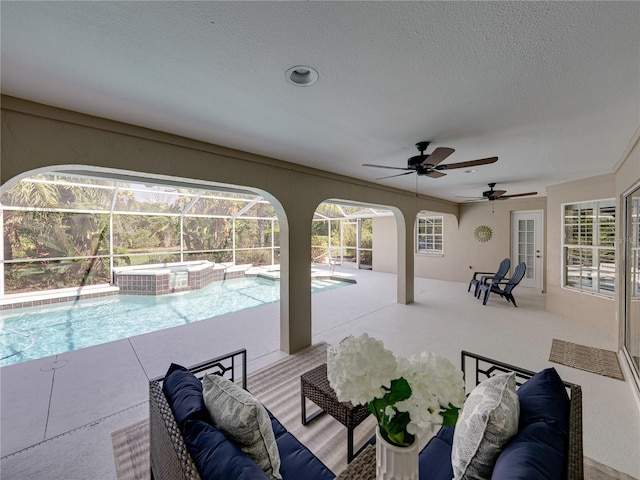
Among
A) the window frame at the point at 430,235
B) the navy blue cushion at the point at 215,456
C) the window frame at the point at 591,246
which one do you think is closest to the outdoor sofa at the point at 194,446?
the navy blue cushion at the point at 215,456

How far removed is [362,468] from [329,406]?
73 cm

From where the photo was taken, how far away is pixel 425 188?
17.4 ft

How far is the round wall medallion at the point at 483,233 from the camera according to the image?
7455 millimetres

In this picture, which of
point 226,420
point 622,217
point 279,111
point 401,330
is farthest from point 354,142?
point 622,217

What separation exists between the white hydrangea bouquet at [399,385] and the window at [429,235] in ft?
27.5

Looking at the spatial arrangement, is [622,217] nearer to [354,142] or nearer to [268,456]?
[354,142]

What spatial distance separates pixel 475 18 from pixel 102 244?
1017cm

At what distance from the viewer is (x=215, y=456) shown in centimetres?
103

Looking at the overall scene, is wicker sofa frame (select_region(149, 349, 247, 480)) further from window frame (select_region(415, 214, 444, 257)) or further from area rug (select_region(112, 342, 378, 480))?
window frame (select_region(415, 214, 444, 257))

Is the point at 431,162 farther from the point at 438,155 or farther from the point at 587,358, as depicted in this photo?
the point at 587,358

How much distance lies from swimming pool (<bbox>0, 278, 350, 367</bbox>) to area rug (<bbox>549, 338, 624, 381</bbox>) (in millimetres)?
5145

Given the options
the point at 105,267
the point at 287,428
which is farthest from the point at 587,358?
the point at 105,267

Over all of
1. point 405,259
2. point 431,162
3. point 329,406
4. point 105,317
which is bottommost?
point 105,317

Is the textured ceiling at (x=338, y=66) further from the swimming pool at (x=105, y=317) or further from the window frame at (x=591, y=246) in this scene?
the swimming pool at (x=105, y=317)
